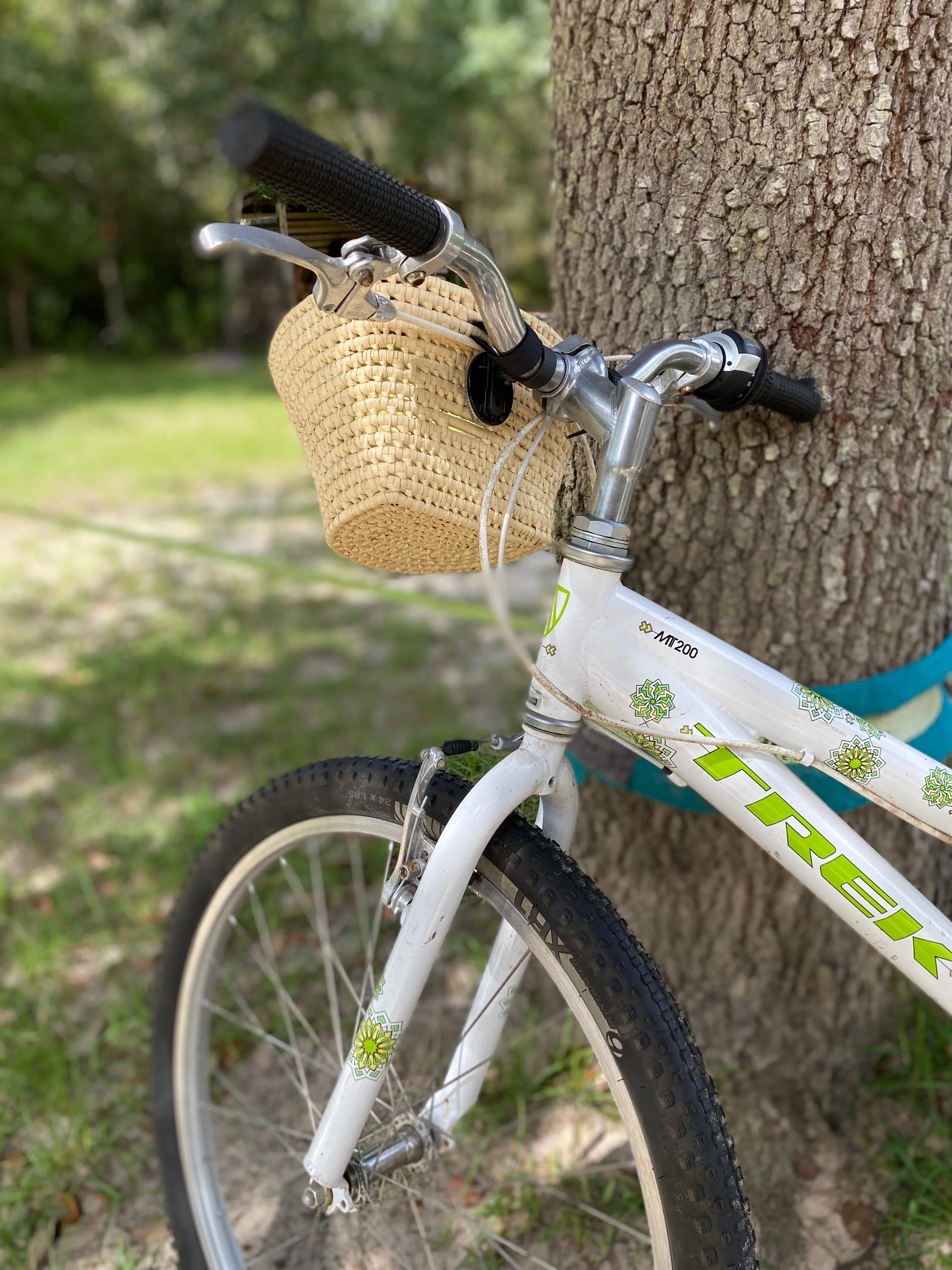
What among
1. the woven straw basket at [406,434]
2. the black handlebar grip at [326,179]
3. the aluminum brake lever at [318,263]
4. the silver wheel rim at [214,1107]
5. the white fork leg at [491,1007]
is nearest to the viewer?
the black handlebar grip at [326,179]

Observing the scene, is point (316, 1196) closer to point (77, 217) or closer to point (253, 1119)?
point (253, 1119)

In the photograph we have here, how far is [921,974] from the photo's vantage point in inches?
42.8

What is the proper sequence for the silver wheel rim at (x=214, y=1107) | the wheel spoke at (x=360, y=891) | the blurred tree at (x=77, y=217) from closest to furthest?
the silver wheel rim at (x=214, y=1107) → the wheel spoke at (x=360, y=891) → the blurred tree at (x=77, y=217)

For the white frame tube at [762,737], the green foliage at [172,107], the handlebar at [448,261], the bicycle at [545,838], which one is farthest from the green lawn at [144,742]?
the green foliage at [172,107]

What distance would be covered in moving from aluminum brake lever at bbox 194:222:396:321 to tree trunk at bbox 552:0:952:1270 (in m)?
0.61

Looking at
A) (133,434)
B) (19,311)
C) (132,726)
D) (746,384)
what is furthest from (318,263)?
(19,311)

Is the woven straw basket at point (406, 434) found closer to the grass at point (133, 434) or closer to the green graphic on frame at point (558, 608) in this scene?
the green graphic on frame at point (558, 608)

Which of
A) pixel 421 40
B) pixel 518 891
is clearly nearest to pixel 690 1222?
pixel 518 891

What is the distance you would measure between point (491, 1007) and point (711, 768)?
0.45 metres

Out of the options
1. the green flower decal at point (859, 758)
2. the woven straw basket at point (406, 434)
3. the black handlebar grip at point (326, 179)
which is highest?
the black handlebar grip at point (326, 179)

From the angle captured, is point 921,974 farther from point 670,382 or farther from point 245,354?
point 245,354

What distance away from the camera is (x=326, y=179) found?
76 centimetres

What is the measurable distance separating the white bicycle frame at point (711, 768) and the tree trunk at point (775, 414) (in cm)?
39

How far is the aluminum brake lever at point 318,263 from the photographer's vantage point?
0.82m
